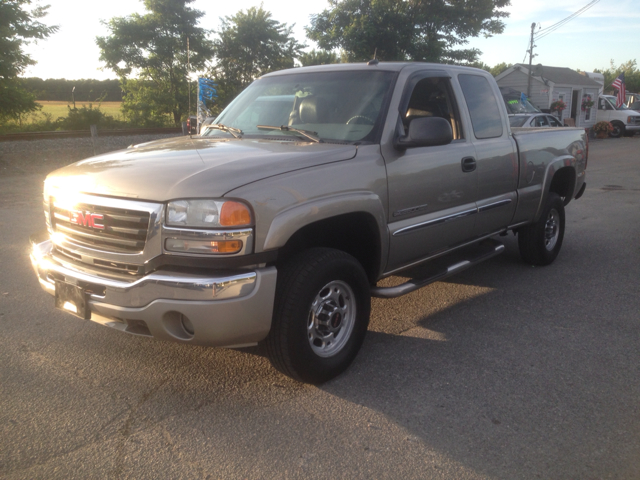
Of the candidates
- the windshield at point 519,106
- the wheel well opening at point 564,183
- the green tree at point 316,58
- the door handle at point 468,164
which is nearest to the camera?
the door handle at point 468,164

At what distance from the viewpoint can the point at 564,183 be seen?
6172 mm

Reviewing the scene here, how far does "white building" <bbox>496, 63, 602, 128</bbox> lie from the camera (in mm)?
34000

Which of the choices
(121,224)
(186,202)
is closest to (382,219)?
(186,202)

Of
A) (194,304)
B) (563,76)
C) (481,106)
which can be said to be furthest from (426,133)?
(563,76)

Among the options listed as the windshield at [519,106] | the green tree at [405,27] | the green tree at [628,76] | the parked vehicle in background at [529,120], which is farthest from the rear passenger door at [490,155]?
the green tree at [628,76]

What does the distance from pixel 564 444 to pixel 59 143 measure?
18160mm

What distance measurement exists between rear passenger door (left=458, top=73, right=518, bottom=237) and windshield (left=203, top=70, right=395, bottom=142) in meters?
1.00

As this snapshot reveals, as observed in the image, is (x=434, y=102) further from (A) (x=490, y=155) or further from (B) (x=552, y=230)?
(B) (x=552, y=230)

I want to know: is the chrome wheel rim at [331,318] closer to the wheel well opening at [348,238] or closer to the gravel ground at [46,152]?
the wheel well opening at [348,238]

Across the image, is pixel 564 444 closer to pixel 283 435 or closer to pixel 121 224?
pixel 283 435

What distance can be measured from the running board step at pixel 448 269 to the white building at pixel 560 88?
104ft

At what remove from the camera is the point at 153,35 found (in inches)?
1186

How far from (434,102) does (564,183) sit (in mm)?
2692

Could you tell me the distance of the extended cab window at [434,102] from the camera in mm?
4043
